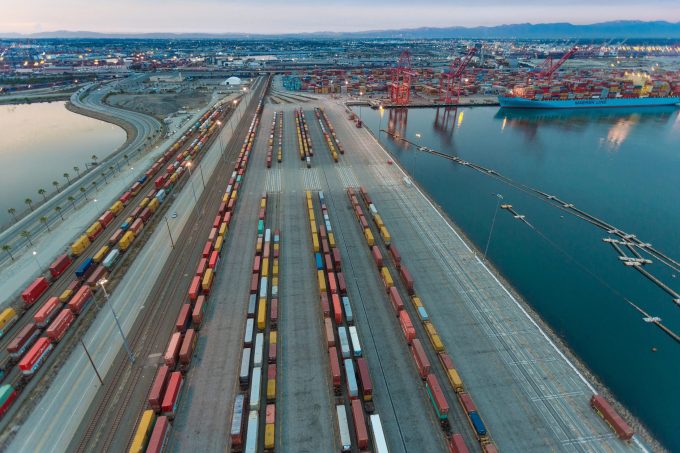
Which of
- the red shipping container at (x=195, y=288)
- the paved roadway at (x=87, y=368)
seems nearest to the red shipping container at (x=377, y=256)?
the red shipping container at (x=195, y=288)

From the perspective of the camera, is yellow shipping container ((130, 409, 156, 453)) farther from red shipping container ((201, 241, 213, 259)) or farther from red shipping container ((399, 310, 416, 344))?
red shipping container ((399, 310, 416, 344))

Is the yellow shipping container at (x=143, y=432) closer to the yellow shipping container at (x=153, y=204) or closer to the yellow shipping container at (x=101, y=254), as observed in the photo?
the yellow shipping container at (x=101, y=254)

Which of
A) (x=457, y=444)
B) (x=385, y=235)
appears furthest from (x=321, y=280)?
(x=457, y=444)

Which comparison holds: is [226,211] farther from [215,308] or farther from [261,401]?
[261,401]

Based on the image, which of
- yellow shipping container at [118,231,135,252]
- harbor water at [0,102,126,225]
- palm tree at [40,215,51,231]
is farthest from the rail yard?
harbor water at [0,102,126,225]

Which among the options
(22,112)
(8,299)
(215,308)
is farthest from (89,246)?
(22,112)

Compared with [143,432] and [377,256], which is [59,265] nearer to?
[143,432]
